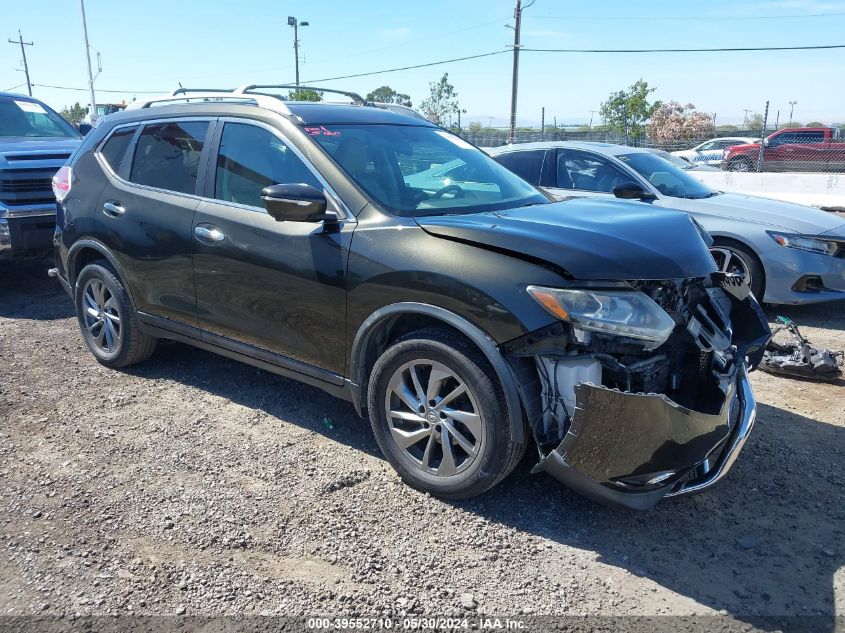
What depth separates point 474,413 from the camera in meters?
3.09

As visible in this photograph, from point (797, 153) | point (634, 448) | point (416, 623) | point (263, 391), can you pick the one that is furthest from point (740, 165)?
point (416, 623)

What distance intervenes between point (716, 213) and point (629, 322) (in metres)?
4.51

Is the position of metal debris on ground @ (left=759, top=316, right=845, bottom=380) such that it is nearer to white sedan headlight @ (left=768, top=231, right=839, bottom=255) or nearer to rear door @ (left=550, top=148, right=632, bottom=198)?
white sedan headlight @ (left=768, top=231, right=839, bottom=255)

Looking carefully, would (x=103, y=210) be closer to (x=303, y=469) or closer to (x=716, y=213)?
(x=303, y=469)

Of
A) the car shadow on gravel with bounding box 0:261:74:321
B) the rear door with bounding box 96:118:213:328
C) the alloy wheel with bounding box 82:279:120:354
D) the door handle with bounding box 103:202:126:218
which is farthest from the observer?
the car shadow on gravel with bounding box 0:261:74:321

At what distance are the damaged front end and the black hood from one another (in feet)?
0.30

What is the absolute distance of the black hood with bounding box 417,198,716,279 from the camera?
2908mm

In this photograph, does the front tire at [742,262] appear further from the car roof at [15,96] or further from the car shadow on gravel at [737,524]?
the car roof at [15,96]

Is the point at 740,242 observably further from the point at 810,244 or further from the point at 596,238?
the point at 596,238

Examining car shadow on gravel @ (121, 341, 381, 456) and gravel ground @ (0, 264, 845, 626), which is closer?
gravel ground @ (0, 264, 845, 626)

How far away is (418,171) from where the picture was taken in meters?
4.02

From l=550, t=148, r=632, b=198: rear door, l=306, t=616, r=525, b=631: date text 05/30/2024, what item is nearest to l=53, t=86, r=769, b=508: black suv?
l=306, t=616, r=525, b=631: date text 05/30/2024

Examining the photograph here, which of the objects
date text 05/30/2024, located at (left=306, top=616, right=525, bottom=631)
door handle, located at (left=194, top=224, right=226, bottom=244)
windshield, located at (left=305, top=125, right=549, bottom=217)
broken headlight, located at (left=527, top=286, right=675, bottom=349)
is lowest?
date text 05/30/2024, located at (left=306, top=616, right=525, bottom=631)

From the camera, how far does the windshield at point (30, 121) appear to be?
8523 millimetres
